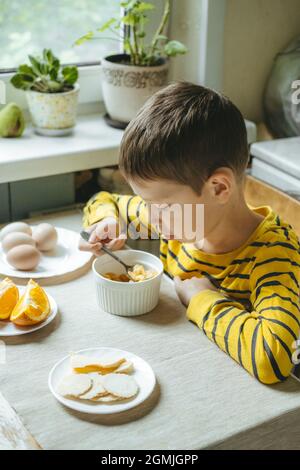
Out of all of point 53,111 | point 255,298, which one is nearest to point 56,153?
point 53,111

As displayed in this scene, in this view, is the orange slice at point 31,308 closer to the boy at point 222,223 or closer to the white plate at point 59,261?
the white plate at point 59,261

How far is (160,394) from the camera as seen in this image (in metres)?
0.92

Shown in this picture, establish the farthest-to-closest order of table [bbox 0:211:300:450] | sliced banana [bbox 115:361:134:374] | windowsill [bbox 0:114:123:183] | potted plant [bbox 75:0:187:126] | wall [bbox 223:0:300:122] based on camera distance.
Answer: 1. wall [bbox 223:0:300:122]
2. potted plant [bbox 75:0:187:126]
3. windowsill [bbox 0:114:123:183]
4. sliced banana [bbox 115:361:134:374]
5. table [bbox 0:211:300:450]

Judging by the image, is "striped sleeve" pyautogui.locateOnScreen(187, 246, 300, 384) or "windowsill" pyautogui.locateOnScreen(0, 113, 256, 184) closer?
"striped sleeve" pyautogui.locateOnScreen(187, 246, 300, 384)

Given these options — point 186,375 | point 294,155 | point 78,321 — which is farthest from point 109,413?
point 294,155

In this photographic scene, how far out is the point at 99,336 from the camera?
105 centimetres

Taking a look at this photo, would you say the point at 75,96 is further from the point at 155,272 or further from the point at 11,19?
the point at 155,272

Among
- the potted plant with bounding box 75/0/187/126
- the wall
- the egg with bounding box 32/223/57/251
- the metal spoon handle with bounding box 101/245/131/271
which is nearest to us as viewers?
the metal spoon handle with bounding box 101/245/131/271

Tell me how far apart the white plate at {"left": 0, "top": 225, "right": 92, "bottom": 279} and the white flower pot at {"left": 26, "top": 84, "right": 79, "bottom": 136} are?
32cm

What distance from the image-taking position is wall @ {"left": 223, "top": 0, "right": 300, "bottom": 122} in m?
1.72

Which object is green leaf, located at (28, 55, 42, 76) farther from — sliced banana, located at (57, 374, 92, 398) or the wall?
sliced banana, located at (57, 374, 92, 398)

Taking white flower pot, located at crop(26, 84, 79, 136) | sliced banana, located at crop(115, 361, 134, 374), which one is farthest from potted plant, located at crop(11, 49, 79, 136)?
sliced banana, located at crop(115, 361, 134, 374)

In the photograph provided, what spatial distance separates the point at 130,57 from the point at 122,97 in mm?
121

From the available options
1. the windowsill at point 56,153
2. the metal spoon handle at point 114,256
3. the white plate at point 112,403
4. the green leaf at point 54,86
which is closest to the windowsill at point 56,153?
the windowsill at point 56,153
